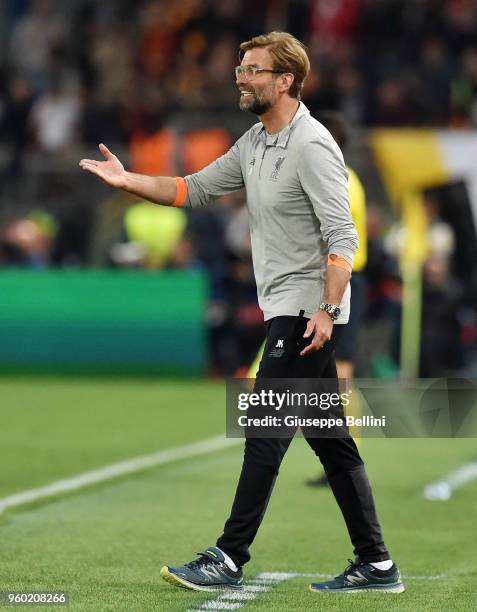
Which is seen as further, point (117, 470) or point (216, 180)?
point (117, 470)

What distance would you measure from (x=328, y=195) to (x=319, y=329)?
547mm

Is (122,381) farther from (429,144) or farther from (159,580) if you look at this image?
(159,580)

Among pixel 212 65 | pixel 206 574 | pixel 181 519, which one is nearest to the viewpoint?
pixel 206 574

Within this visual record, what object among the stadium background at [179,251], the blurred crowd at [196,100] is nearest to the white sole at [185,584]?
the stadium background at [179,251]

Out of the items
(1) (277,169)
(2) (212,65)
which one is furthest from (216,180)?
(2) (212,65)

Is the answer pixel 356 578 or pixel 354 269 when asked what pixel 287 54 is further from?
pixel 354 269

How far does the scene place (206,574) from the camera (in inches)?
244

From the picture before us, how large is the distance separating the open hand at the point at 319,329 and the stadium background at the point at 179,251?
1.58 m

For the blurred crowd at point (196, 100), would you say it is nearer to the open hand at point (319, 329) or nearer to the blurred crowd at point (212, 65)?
the blurred crowd at point (212, 65)

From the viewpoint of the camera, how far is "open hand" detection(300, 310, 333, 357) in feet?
19.8

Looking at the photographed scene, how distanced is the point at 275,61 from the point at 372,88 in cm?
1486

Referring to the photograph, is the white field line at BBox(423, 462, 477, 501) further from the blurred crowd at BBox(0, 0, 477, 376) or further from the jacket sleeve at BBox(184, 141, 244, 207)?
the blurred crowd at BBox(0, 0, 477, 376)

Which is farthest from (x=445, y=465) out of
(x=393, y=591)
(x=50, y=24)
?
(x=50, y=24)

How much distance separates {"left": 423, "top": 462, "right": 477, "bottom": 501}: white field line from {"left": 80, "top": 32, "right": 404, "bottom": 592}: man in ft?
9.41
